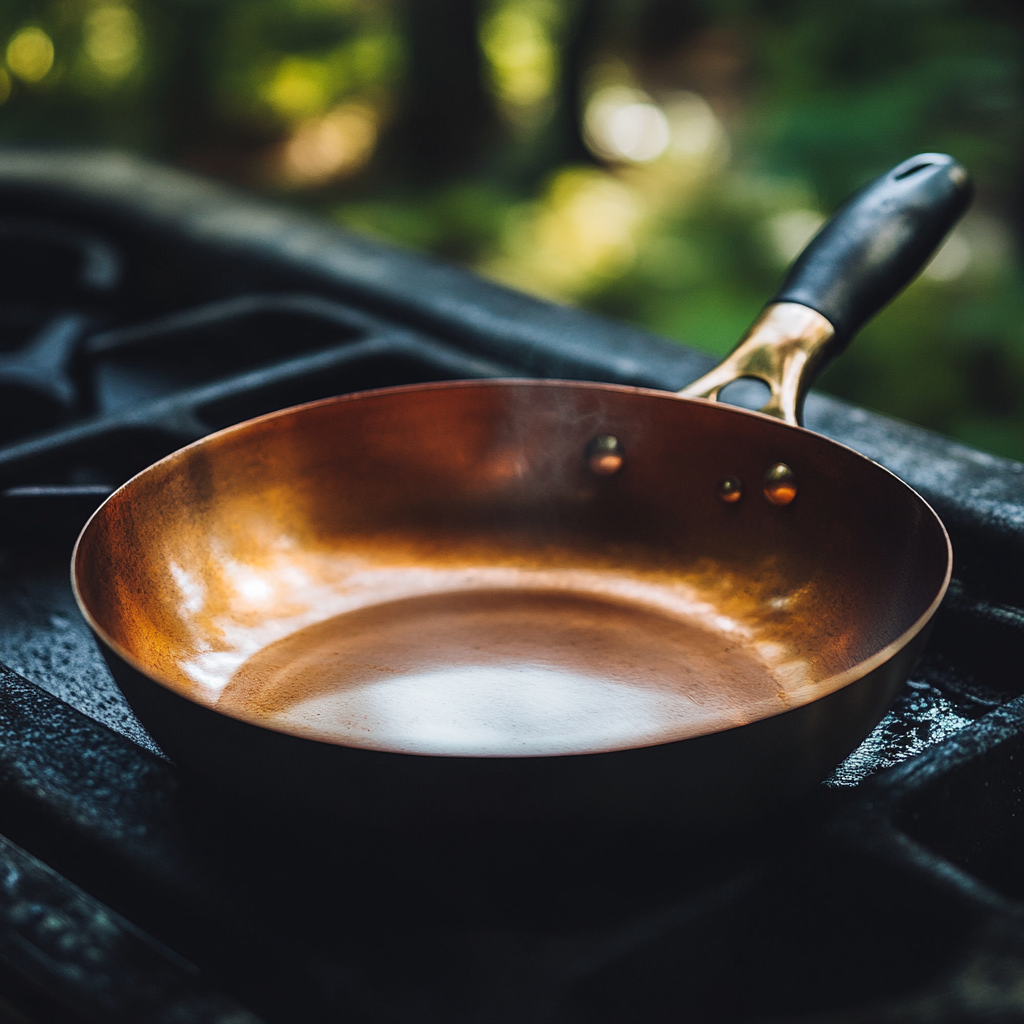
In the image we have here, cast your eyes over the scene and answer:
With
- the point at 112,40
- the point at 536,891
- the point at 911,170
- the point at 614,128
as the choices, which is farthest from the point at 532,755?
the point at 112,40

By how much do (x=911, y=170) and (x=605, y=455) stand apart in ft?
0.99

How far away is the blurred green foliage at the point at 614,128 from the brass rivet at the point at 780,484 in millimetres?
1356

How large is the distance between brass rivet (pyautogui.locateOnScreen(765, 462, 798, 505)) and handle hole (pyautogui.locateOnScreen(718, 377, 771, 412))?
0.26ft

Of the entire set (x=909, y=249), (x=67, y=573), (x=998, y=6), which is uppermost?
(x=998, y=6)

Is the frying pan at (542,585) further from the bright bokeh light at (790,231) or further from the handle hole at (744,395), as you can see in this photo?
the bright bokeh light at (790,231)

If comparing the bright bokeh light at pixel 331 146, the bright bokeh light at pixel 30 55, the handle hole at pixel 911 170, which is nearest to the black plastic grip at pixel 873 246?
the handle hole at pixel 911 170

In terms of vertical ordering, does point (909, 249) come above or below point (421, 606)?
above

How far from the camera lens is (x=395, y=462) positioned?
0.74 metres

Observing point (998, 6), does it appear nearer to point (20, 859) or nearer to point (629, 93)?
point (629, 93)

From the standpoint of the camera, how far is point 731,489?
2.27ft

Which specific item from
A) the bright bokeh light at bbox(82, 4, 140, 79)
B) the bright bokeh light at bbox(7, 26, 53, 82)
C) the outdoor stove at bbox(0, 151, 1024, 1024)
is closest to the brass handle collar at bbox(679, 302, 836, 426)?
the outdoor stove at bbox(0, 151, 1024, 1024)

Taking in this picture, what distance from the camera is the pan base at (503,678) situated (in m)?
0.52

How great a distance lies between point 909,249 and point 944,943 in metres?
0.50

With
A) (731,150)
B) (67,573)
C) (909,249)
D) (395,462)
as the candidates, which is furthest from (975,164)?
(67,573)
